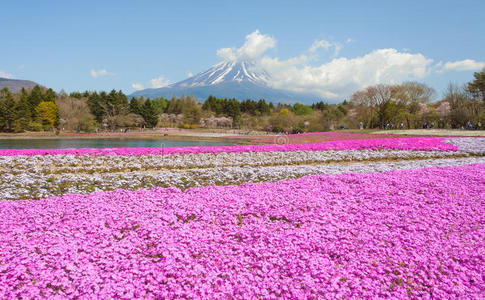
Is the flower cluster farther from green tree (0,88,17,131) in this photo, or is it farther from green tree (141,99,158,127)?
green tree (141,99,158,127)

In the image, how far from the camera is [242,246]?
4.40 metres

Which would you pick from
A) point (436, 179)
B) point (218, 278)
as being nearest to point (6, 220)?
point (218, 278)

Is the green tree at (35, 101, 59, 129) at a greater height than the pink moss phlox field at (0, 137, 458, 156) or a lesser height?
greater

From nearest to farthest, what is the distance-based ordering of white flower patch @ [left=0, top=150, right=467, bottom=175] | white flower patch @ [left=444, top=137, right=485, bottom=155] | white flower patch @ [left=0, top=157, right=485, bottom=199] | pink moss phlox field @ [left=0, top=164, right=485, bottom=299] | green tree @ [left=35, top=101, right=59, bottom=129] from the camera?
pink moss phlox field @ [left=0, top=164, right=485, bottom=299] → white flower patch @ [left=0, top=157, right=485, bottom=199] → white flower patch @ [left=0, top=150, right=467, bottom=175] → white flower patch @ [left=444, top=137, right=485, bottom=155] → green tree @ [left=35, top=101, right=59, bottom=129]

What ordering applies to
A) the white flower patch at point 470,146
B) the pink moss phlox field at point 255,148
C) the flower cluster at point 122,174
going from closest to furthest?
the flower cluster at point 122,174, the pink moss phlox field at point 255,148, the white flower patch at point 470,146

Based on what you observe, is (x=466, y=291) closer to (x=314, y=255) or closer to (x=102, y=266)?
(x=314, y=255)

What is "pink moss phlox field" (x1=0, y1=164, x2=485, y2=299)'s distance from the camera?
3482 mm

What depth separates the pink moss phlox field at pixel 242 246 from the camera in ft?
11.4

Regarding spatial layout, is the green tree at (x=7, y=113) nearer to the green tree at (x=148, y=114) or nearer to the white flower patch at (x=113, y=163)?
the green tree at (x=148, y=114)

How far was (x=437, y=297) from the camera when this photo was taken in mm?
3408

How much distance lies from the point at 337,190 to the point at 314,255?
412 cm

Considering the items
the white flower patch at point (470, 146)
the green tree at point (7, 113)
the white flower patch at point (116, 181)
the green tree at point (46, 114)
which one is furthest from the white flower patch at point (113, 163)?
the green tree at point (46, 114)

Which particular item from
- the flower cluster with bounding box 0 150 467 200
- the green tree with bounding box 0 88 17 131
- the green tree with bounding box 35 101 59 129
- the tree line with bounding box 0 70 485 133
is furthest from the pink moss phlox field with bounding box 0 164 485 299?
the green tree with bounding box 35 101 59 129

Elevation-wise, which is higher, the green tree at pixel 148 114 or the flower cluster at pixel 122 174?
the green tree at pixel 148 114
